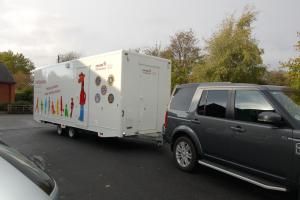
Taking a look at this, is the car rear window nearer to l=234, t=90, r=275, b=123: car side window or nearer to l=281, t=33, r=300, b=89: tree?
l=234, t=90, r=275, b=123: car side window

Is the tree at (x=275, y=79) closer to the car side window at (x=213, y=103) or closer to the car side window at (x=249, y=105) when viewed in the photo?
the car side window at (x=213, y=103)

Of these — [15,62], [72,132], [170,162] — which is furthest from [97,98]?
[15,62]

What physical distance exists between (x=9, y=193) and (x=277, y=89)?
15.2 feet

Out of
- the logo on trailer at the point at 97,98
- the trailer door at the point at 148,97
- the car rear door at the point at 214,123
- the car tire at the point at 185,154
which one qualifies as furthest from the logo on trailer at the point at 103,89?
the car rear door at the point at 214,123

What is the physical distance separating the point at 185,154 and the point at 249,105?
77.0 inches

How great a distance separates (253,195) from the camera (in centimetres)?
477

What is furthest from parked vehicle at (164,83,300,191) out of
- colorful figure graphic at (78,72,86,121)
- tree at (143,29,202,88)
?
tree at (143,29,202,88)

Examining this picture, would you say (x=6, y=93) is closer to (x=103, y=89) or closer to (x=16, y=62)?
(x=103, y=89)

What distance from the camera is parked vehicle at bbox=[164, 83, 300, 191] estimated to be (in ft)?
13.5

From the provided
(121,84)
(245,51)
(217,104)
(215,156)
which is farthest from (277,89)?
(245,51)

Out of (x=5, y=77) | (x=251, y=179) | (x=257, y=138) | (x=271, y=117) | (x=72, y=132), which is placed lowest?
(x=72, y=132)

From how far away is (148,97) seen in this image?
8.68m

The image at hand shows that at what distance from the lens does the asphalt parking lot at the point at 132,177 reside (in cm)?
477

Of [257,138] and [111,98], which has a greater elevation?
[111,98]
